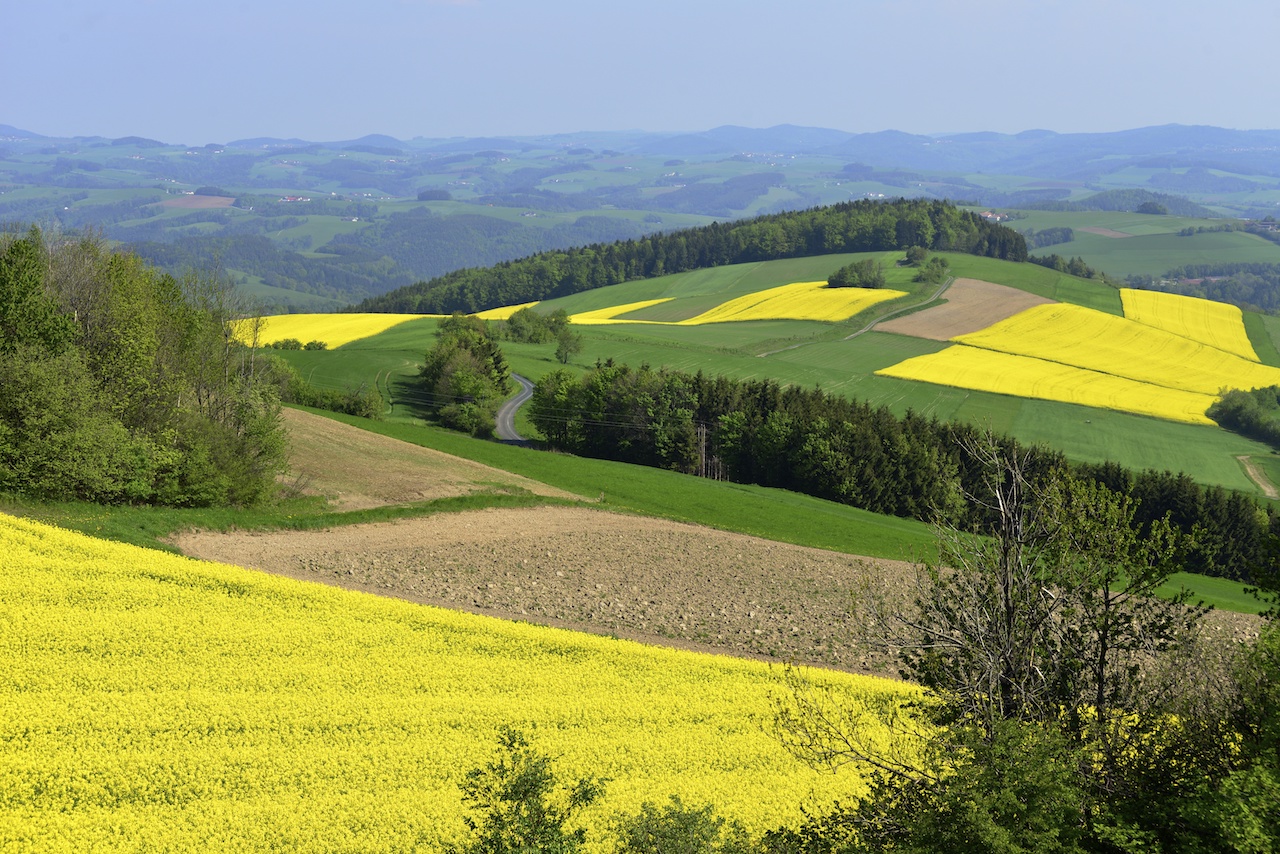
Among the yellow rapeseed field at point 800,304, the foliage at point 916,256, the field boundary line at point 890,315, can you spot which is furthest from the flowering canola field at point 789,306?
the foliage at point 916,256

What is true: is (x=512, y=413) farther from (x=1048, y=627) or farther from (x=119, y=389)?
(x=1048, y=627)

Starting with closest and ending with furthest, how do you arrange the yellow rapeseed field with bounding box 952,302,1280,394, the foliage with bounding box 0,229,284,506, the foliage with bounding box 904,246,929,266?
the foliage with bounding box 0,229,284,506
the yellow rapeseed field with bounding box 952,302,1280,394
the foliage with bounding box 904,246,929,266

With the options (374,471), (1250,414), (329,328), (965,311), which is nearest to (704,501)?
(374,471)

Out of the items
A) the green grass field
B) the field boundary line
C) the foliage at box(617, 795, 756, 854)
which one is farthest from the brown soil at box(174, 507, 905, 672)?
the field boundary line

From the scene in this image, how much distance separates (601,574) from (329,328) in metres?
125

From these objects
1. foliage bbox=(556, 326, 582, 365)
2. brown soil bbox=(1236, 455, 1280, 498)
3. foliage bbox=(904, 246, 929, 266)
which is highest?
foliage bbox=(904, 246, 929, 266)

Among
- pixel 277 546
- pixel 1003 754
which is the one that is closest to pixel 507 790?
pixel 1003 754

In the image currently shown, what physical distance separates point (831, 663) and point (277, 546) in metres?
22.9

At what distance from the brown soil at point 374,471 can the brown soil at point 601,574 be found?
588 cm

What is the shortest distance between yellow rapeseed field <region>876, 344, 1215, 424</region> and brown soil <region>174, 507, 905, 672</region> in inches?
2711

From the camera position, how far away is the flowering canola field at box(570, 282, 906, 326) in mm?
147375

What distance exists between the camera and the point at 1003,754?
13320 millimetres

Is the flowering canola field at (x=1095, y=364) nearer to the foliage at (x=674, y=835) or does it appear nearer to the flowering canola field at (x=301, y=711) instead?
the flowering canola field at (x=301, y=711)

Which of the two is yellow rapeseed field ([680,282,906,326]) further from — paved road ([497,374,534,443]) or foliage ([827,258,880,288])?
paved road ([497,374,534,443])
